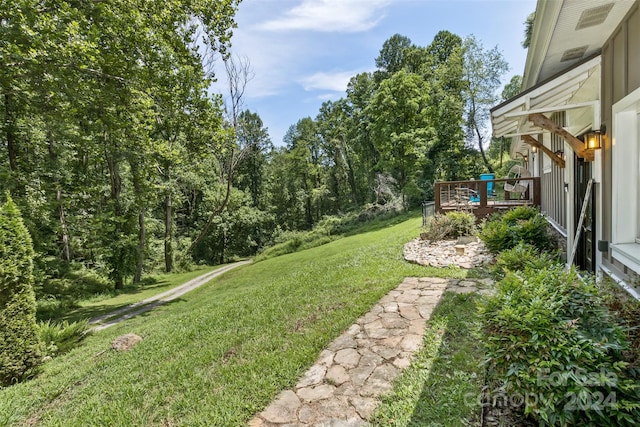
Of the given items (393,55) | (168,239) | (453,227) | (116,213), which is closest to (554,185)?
(453,227)

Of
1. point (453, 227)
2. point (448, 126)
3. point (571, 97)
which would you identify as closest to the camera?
point (571, 97)

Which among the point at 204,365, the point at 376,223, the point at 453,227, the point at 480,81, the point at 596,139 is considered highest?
the point at 480,81

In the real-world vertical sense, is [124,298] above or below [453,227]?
below

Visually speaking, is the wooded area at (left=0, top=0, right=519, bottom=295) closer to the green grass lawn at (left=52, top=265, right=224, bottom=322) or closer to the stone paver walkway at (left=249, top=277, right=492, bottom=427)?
the green grass lawn at (left=52, top=265, right=224, bottom=322)

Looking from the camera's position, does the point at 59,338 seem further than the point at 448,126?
No

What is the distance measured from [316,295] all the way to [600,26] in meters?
5.24

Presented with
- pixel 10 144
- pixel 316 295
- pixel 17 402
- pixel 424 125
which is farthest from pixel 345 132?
pixel 17 402

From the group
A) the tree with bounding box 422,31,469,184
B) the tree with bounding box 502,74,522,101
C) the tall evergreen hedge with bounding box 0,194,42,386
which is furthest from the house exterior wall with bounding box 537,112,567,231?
the tree with bounding box 502,74,522,101

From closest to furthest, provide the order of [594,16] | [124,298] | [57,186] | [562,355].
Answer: [562,355]
[594,16]
[57,186]
[124,298]

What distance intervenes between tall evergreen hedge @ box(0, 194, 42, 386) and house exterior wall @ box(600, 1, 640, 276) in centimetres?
795

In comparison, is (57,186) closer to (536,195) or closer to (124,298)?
Answer: (124,298)

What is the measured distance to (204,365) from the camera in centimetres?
373

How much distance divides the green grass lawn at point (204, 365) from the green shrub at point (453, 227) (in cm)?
316

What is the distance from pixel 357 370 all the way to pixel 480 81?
27666mm
